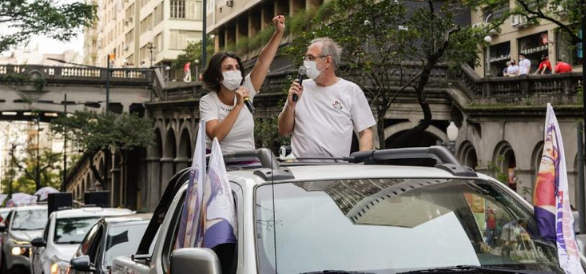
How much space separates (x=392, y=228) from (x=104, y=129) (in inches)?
2334

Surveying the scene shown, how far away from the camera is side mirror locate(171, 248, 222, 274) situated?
454 centimetres

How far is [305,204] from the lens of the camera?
520cm

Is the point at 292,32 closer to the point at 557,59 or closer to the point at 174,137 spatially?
the point at 557,59

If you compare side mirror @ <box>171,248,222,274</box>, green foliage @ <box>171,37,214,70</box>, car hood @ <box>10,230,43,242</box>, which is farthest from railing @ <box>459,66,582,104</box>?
green foliage @ <box>171,37,214,70</box>

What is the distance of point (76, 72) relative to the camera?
68.4 m

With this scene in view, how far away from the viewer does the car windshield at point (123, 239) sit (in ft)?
37.2

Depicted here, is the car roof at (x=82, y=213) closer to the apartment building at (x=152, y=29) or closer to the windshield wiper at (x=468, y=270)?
the windshield wiper at (x=468, y=270)

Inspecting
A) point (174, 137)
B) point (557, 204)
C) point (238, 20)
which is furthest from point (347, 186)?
point (174, 137)

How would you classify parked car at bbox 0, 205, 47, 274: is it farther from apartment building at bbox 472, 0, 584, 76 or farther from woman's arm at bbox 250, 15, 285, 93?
apartment building at bbox 472, 0, 584, 76

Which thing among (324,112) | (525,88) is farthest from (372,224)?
(525,88)

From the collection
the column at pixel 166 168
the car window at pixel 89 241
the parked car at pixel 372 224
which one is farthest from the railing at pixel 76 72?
the parked car at pixel 372 224

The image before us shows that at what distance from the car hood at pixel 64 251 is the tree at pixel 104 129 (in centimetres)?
4709

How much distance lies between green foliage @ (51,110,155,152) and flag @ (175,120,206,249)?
57.6 meters

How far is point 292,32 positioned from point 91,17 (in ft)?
26.1
